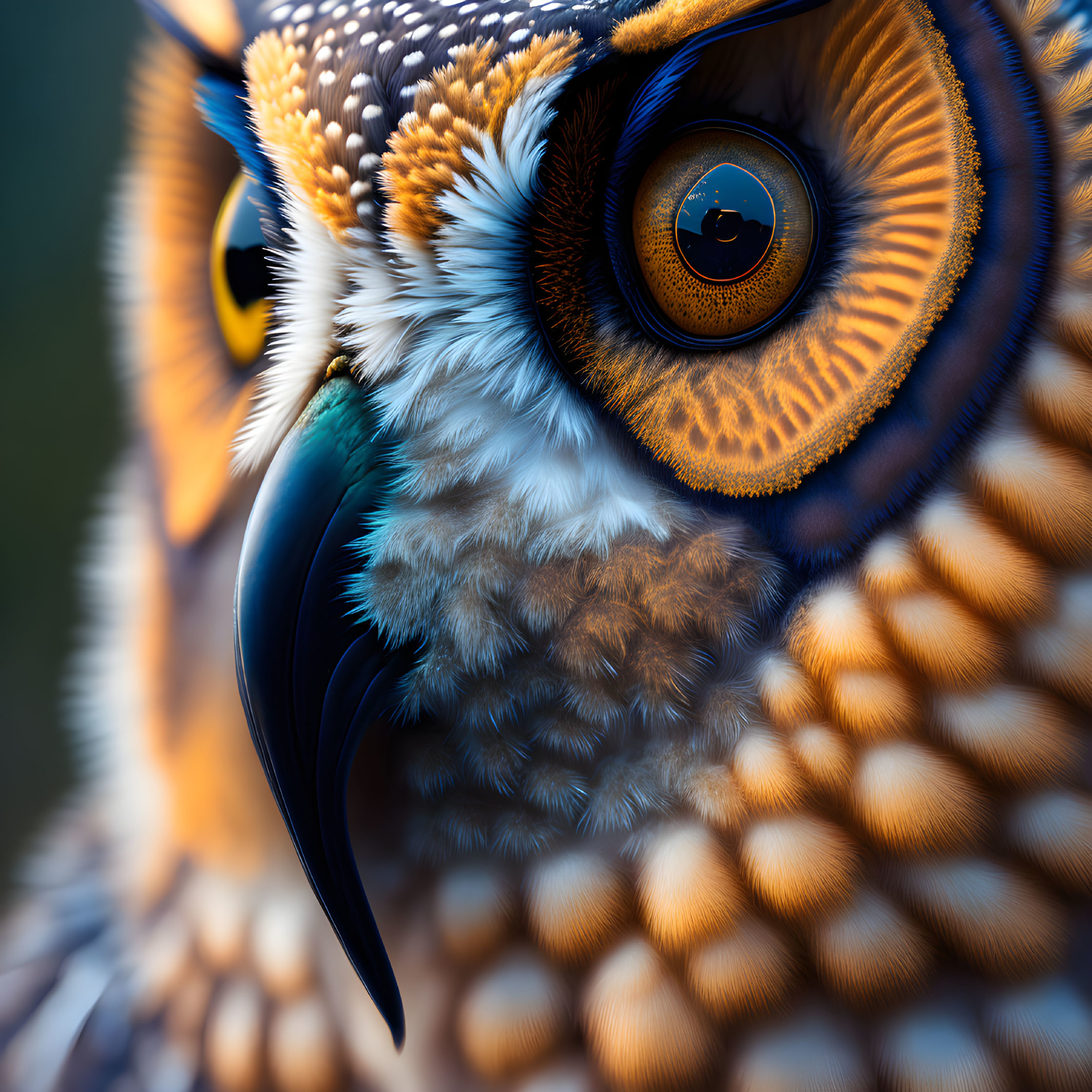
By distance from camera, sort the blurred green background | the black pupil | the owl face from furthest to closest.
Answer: the blurred green background → the black pupil → the owl face

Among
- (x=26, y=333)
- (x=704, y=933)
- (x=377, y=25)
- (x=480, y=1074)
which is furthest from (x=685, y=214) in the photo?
(x=26, y=333)

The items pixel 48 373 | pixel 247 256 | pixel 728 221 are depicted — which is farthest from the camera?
pixel 48 373

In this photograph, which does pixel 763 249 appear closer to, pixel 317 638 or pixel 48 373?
pixel 317 638

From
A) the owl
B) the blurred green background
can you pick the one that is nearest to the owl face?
the owl

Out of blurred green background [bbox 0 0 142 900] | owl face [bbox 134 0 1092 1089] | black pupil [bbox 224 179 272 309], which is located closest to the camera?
owl face [bbox 134 0 1092 1089]

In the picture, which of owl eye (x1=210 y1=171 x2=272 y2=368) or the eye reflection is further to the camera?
owl eye (x1=210 y1=171 x2=272 y2=368)

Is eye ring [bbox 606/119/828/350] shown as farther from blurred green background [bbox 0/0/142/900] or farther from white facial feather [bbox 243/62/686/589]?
blurred green background [bbox 0/0/142/900]

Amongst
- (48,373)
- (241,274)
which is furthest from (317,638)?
(48,373)
